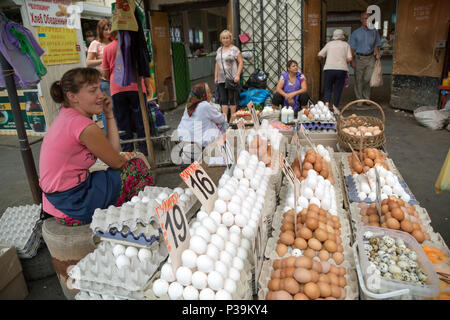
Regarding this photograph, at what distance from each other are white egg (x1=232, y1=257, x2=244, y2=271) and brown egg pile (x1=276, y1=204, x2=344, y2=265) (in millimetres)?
338

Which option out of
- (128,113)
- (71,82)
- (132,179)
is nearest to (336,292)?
(132,179)

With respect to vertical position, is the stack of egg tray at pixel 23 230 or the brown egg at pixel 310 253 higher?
the brown egg at pixel 310 253

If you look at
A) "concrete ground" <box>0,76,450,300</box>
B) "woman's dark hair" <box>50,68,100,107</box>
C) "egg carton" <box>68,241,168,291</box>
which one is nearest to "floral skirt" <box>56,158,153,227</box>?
"woman's dark hair" <box>50,68,100,107</box>

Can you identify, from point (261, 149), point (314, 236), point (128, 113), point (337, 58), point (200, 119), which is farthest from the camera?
point (337, 58)

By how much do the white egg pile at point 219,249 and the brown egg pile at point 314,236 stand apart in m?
0.21

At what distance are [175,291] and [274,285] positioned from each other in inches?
18.7

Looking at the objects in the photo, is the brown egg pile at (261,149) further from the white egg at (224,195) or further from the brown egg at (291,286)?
the brown egg at (291,286)

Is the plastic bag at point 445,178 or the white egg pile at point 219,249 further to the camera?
the plastic bag at point 445,178

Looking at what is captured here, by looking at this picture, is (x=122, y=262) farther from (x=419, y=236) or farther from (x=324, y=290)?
(x=419, y=236)

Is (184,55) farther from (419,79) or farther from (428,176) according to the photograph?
(428,176)

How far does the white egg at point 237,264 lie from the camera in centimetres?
147

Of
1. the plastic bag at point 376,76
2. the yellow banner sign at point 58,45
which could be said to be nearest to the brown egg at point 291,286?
the yellow banner sign at point 58,45

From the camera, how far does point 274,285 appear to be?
1512mm
